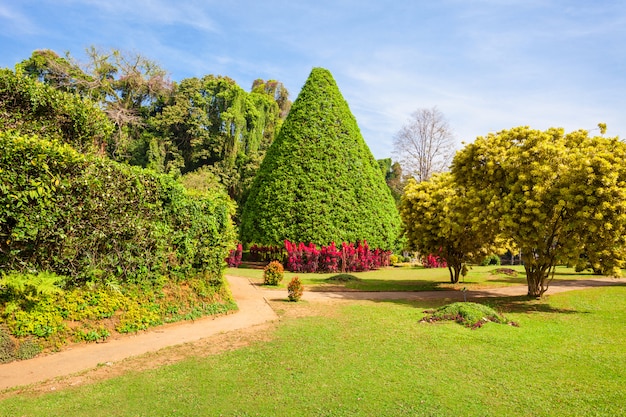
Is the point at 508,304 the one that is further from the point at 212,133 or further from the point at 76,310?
the point at 212,133

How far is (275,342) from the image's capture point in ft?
25.0

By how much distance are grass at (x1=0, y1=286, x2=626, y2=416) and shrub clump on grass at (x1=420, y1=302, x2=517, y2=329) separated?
43 centimetres

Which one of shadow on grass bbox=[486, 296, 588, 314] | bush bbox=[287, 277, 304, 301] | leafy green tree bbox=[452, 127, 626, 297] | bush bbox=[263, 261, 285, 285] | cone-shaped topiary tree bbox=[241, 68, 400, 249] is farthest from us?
cone-shaped topiary tree bbox=[241, 68, 400, 249]

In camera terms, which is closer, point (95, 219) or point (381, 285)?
point (95, 219)

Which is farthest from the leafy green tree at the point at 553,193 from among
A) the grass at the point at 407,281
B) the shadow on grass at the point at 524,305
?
the grass at the point at 407,281

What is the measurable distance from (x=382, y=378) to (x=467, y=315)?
432 centimetres

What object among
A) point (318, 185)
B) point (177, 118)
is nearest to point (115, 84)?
point (177, 118)

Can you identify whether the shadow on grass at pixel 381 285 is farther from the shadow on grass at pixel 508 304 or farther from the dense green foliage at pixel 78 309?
the dense green foliage at pixel 78 309

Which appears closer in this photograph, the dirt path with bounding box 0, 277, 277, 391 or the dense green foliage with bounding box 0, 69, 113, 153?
the dirt path with bounding box 0, 277, 277, 391

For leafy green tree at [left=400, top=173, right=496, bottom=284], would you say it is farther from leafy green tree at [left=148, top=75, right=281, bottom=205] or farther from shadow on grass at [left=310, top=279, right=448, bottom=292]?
leafy green tree at [left=148, top=75, right=281, bottom=205]

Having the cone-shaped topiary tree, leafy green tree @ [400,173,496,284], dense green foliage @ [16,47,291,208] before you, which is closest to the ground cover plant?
leafy green tree @ [400,173,496,284]

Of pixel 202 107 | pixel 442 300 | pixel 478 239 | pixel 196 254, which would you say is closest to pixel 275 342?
pixel 196 254

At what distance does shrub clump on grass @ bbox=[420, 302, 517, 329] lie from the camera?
9.12 metres

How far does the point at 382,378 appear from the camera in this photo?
18.9 feet
